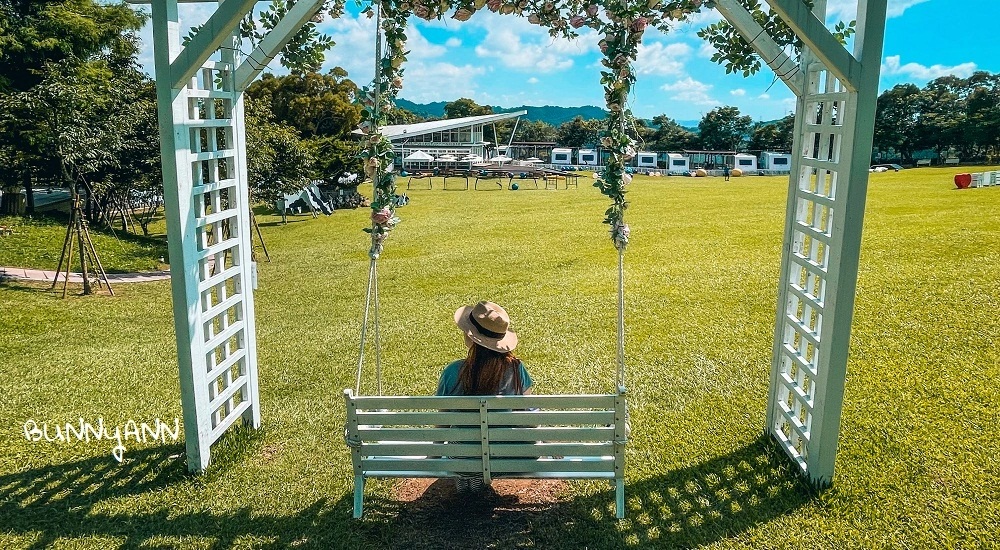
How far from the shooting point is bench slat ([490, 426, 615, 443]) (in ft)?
10.2

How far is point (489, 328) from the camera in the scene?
3285 millimetres

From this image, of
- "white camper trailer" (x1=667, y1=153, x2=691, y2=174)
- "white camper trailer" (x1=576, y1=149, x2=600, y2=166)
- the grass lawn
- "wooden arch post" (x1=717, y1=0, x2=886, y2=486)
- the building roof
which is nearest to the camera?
"wooden arch post" (x1=717, y1=0, x2=886, y2=486)

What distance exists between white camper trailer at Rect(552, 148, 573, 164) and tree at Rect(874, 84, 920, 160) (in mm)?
22686

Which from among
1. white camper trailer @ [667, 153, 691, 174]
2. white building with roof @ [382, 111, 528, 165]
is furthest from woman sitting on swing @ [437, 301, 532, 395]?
white camper trailer @ [667, 153, 691, 174]

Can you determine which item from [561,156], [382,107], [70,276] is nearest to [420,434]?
[382,107]

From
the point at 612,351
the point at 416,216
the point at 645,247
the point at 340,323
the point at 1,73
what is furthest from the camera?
the point at 416,216

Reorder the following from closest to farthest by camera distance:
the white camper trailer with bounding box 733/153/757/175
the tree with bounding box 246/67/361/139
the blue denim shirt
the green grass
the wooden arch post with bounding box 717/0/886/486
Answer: the wooden arch post with bounding box 717/0/886/486
the blue denim shirt
the green grass
the tree with bounding box 246/67/361/139
the white camper trailer with bounding box 733/153/757/175

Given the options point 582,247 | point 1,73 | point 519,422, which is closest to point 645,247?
point 582,247

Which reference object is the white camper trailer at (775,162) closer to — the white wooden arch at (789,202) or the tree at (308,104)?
the tree at (308,104)

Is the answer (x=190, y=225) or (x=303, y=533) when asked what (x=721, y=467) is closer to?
(x=303, y=533)

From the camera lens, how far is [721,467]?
12.6 feet

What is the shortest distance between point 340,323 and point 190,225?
3640 millimetres

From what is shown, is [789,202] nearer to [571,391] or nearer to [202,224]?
[571,391]

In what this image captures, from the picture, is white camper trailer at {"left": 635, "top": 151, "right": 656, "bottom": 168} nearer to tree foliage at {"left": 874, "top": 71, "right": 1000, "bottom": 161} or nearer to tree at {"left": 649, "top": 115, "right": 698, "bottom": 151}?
tree at {"left": 649, "top": 115, "right": 698, "bottom": 151}
